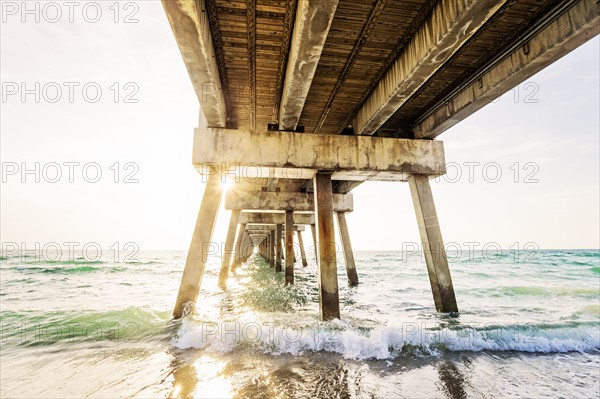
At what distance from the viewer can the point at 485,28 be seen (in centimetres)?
408

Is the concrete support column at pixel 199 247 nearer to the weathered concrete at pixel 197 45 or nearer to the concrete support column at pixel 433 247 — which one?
the weathered concrete at pixel 197 45

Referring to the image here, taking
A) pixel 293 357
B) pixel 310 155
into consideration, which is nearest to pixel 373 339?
pixel 293 357

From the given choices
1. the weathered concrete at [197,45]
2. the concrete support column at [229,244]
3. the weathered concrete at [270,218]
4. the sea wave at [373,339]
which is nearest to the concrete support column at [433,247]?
the sea wave at [373,339]

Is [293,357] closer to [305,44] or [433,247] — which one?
[433,247]

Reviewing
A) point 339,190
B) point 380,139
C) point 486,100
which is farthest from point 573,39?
point 339,190

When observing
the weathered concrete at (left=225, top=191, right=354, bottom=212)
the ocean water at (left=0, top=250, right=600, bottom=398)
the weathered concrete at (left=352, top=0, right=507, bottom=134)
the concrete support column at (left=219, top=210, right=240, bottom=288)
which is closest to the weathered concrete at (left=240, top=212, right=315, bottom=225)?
the concrete support column at (left=219, top=210, right=240, bottom=288)

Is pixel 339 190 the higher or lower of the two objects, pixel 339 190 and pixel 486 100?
the lower

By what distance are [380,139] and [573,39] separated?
3453 mm

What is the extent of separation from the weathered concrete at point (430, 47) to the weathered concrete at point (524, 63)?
108cm

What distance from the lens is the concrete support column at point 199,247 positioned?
243 inches

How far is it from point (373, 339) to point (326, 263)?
170cm

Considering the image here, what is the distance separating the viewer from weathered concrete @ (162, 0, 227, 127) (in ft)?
9.99

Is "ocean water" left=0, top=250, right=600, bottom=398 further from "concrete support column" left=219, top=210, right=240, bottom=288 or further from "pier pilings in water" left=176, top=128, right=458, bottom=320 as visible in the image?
"concrete support column" left=219, top=210, right=240, bottom=288

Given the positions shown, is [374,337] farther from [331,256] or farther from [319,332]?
[331,256]
